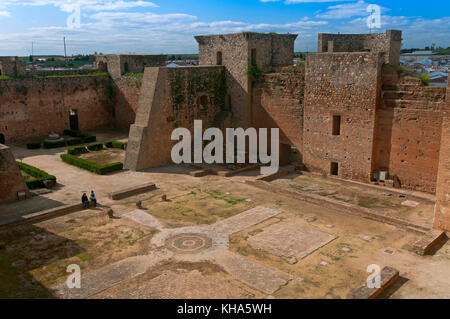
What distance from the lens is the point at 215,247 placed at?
10.9m

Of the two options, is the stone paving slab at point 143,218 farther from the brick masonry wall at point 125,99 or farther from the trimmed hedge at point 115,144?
the brick masonry wall at point 125,99

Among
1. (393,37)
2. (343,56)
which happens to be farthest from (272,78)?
(393,37)

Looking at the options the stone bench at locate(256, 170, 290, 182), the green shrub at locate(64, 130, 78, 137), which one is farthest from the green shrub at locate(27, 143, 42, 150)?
the stone bench at locate(256, 170, 290, 182)

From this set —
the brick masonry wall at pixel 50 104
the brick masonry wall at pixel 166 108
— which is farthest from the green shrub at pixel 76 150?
the brick masonry wall at pixel 50 104

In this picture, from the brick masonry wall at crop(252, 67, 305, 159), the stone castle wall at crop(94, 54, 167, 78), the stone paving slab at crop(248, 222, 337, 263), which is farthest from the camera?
the stone castle wall at crop(94, 54, 167, 78)

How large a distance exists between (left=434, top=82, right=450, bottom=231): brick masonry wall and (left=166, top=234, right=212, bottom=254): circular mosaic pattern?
6.69 m

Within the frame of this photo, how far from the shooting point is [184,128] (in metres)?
19.6

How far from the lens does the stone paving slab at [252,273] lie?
905 centimetres

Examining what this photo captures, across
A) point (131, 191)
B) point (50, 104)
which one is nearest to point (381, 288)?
point (131, 191)

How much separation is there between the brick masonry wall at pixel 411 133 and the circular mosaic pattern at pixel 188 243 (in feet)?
27.1

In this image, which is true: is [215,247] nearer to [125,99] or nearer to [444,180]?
[444,180]

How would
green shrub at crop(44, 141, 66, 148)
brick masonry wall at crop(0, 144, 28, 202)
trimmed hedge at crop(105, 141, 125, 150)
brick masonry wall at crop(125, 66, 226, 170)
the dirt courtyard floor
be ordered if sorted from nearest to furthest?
the dirt courtyard floor < brick masonry wall at crop(0, 144, 28, 202) < brick masonry wall at crop(125, 66, 226, 170) < trimmed hedge at crop(105, 141, 125, 150) < green shrub at crop(44, 141, 66, 148)

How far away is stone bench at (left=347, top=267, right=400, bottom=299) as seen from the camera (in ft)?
27.1

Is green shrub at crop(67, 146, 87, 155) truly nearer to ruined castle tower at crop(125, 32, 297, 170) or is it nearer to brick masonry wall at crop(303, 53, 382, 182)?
ruined castle tower at crop(125, 32, 297, 170)
